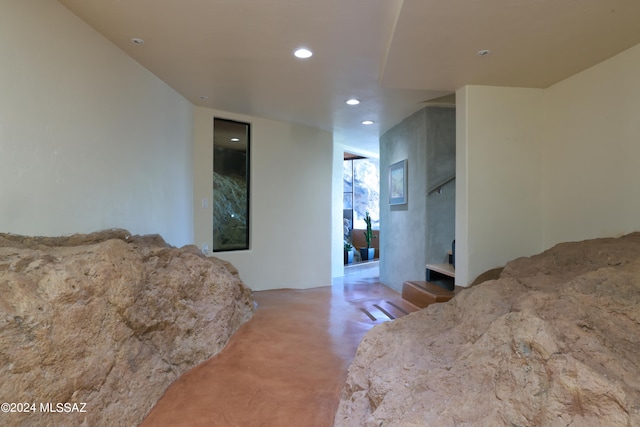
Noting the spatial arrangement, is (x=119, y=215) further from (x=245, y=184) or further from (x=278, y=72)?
(x=245, y=184)

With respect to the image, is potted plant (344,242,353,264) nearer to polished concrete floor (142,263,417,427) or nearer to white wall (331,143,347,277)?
white wall (331,143,347,277)

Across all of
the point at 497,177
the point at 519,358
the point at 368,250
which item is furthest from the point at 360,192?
the point at 519,358

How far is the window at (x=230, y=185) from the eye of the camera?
17.1 feet

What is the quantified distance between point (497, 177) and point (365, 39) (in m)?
1.73

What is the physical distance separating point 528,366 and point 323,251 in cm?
474

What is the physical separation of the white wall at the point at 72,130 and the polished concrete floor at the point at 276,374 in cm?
141

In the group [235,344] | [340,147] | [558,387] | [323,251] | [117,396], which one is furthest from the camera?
[340,147]

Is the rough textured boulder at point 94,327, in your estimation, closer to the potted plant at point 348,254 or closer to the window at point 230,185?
the window at point 230,185

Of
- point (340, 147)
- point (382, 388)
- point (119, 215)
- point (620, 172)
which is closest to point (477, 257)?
point (620, 172)

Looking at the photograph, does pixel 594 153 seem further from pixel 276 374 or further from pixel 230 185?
pixel 230 185

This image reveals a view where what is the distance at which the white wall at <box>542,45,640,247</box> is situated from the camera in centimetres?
259

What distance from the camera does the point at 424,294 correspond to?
148 inches

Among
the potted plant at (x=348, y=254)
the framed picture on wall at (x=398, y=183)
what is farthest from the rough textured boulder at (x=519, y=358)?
the potted plant at (x=348, y=254)

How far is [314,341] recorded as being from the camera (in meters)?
3.29
